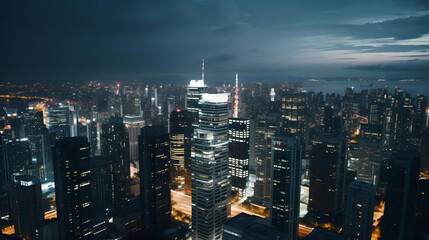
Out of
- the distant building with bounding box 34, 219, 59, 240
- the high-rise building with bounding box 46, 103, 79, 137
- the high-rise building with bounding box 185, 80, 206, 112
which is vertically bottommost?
the distant building with bounding box 34, 219, 59, 240

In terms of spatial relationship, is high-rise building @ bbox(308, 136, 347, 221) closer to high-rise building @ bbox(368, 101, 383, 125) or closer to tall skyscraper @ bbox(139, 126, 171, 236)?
tall skyscraper @ bbox(139, 126, 171, 236)

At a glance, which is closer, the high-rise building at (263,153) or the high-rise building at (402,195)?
the high-rise building at (402,195)

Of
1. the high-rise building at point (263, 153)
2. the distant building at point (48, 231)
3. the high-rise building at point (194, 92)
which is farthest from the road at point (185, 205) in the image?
the high-rise building at point (194, 92)

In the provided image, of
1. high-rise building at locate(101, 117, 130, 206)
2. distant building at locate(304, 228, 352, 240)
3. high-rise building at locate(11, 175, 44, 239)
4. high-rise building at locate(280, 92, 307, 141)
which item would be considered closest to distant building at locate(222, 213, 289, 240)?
distant building at locate(304, 228, 352, 240)

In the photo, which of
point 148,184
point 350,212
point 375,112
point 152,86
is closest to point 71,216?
point 148,184

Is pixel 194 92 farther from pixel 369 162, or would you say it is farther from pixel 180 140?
pixel 369 162

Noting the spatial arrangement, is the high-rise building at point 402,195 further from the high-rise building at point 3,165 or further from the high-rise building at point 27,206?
the high-rise building at point 3,165

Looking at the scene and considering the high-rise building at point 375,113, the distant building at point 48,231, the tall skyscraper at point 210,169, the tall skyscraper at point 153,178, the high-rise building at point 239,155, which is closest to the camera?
the distant building at point 48,231

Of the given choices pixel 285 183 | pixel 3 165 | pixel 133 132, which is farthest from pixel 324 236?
pixel 133 132
